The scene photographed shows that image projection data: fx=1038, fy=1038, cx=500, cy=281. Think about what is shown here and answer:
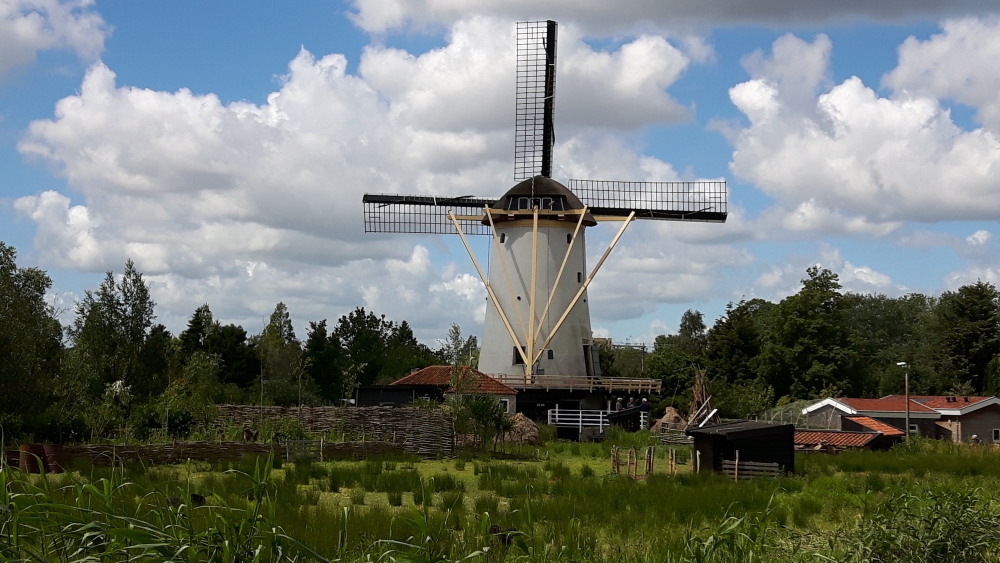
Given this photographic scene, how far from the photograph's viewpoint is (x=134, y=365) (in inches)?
1736

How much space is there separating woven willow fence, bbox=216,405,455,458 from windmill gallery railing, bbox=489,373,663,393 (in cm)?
1327

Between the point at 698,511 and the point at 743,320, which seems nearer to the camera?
the point at 698,511

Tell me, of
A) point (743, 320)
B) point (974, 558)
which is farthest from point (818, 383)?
point (974, 558)

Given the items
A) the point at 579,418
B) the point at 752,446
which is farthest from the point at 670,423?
the point at 752,446

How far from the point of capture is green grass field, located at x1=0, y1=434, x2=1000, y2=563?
22.8 ft

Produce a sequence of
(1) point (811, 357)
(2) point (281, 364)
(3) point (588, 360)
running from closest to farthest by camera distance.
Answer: (3) point (588, 360), (1) point (811, 357), (2) point (281, 364)

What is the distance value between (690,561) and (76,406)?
29007 mm

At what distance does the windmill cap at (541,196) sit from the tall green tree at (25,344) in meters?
19.4

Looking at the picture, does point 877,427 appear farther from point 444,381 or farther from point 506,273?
point 444,381

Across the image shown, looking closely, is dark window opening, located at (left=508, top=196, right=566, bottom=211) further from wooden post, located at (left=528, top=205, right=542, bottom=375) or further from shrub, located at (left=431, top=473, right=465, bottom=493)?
shrub, located at (left=431, top=473, right=465, bottom=493)

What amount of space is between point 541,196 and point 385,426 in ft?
62.6

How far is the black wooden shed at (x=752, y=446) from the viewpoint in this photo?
2464 cm

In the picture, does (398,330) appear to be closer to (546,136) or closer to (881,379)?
(881,379)

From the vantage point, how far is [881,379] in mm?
80250
